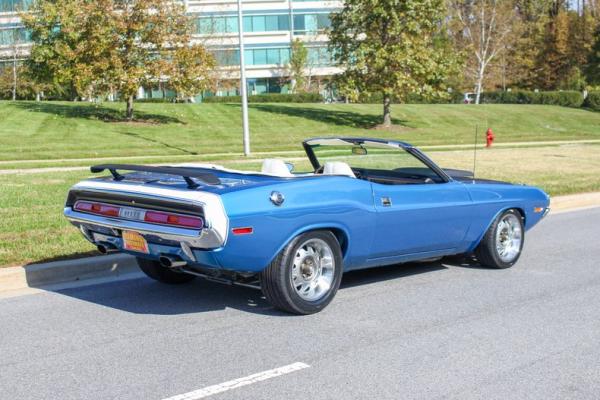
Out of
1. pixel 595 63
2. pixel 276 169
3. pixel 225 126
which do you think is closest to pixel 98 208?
pixel 276 169

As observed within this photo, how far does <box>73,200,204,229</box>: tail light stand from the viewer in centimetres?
548

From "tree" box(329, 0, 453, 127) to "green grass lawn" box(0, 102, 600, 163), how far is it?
7.62 ft

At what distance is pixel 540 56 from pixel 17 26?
139ft

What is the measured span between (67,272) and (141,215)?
2.05 meters

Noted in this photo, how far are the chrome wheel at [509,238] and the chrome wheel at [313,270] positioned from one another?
8.34 ft

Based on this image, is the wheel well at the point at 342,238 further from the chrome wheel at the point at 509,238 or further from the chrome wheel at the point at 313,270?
the chrome wheel at the point at 509,238

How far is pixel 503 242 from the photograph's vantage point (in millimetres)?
8102

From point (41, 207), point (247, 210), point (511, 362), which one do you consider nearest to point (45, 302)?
point (247, 210)

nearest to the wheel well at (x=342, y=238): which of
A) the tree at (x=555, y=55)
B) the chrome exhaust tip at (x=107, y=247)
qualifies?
the chrome exhaust tip at (x=107, y=247)

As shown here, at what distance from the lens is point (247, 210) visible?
550 centimetres

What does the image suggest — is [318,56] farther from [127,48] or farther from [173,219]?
[173,219]

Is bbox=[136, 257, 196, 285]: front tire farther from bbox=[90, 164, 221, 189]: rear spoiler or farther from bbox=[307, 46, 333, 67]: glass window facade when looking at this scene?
bbox=[307, 46, 333, 67]: glass window facade

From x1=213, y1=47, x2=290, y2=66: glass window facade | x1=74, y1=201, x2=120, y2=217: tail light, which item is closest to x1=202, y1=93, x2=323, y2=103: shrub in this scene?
x1=213, y1=47, x2=290, y2=66: glass window facade

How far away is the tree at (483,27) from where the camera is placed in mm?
54031
